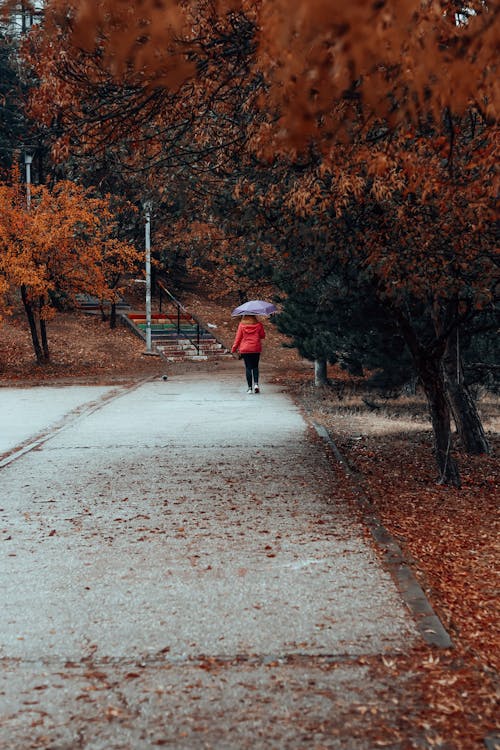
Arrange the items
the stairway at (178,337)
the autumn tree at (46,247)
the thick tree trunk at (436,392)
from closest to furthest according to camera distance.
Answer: the thick tree trunk at (436,392)
the autumn tree at (46,247)
the stairway at (178,337)

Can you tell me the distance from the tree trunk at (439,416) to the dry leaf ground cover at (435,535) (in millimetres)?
218

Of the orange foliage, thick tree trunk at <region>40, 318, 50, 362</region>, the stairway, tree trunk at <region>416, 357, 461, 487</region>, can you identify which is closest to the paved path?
tree trunk at <region>416, 357, 461, 487</region>

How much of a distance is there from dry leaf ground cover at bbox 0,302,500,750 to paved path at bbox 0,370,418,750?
22cm

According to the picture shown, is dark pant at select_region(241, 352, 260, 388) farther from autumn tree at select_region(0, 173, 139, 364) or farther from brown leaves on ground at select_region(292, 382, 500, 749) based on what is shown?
autumn tree at select_region(0, 173, 139, 364)

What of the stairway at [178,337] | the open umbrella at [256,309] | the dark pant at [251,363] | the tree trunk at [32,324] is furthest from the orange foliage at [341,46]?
the stairway at [178,337]

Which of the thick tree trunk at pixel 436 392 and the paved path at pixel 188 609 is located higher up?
the thick tree trunk at pixel 436 392

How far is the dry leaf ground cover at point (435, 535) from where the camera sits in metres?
3.83

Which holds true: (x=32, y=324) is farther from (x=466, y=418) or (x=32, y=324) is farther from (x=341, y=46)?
(x=341, y=46)

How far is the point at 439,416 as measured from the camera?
10328 millimetres

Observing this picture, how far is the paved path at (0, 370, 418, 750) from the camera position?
12.4 ft

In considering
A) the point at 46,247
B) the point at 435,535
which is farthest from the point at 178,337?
the point at 435,535

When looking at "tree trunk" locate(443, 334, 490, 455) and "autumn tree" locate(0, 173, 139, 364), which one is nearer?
"tree trunk" locate(443, 334, 490, 455)

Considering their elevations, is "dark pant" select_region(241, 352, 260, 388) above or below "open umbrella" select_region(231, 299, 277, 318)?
below

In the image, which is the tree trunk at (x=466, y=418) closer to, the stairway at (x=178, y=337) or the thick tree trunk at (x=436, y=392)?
the thick tree trunk at (x=436, y=392)
